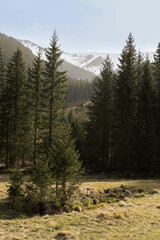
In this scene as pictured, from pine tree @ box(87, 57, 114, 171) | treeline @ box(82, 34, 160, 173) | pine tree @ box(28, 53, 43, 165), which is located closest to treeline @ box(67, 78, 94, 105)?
pine tree @ box(87, 57, 114, 171)

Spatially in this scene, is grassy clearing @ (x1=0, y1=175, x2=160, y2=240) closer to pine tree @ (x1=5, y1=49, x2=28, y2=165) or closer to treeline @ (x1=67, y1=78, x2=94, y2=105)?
pine tree @ (x1=5, y1=49, x2=28, y2=165)

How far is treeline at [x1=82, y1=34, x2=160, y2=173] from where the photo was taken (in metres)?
24.1

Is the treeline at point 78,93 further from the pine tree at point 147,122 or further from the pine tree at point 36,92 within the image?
the pine tree at point 36,92

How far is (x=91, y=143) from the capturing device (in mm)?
28906

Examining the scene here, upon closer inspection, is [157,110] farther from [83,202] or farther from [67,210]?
[67,210]

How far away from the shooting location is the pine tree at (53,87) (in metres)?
23.5

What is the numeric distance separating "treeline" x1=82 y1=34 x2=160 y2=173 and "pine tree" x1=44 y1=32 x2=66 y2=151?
669 cm

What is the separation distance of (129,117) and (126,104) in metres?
1.81

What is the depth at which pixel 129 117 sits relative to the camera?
24531 mm

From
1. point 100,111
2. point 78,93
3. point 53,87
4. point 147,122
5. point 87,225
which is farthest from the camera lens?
point 78,93

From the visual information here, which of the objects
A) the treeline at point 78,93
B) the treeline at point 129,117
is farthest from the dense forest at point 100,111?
the treeline at point 78,93

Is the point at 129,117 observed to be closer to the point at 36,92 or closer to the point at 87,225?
the point at 36,92

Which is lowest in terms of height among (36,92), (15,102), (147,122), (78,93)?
(147,122)

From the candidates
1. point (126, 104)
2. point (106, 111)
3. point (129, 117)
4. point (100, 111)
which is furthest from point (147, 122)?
point (100, 111)
